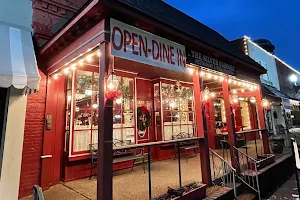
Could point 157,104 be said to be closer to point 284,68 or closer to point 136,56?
point 136,56

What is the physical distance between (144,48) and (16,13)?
3.18 metres

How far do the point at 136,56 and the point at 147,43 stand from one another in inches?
16.3

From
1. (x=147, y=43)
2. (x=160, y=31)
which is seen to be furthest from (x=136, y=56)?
(x=160, y=31)

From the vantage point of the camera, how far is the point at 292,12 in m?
122

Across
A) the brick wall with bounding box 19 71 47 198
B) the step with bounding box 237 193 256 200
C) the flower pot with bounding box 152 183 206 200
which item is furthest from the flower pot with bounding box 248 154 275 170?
the brick wall with bounding box 19 71 47 198

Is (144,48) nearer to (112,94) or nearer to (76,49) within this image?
(112,94)

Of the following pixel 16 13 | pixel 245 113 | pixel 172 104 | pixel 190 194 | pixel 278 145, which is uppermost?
pixel 16 13

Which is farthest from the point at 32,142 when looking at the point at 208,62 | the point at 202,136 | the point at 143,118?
the point at 208,62

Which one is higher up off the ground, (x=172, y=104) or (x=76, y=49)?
(x=76, y=49)

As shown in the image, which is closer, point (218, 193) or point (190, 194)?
point (190, 194)

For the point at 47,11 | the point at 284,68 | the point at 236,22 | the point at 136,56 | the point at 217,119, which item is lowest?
the point at 217,119

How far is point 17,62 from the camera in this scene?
Result: 11.1 ft

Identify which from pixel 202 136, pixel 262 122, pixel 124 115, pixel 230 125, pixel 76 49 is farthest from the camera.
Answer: pixel 262 122

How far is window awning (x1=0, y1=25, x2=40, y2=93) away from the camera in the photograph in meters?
3.10
